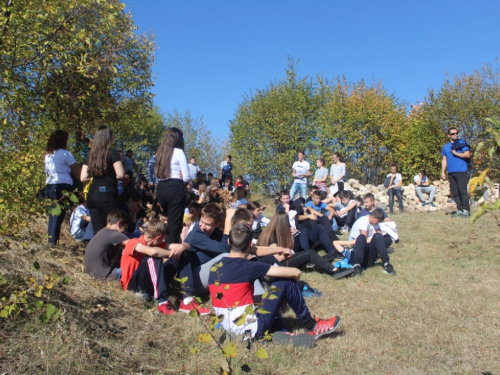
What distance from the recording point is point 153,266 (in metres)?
4.82

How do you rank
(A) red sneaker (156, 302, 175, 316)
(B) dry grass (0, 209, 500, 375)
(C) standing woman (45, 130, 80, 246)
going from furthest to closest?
(C) standing woman (45, 130, 80, 246), (A) red sneaker (156, 302, 175, 316), (B) dry grass (0, 209, 500, 375)

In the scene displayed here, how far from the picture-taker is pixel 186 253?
5262mm

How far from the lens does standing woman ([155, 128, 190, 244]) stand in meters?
5.60

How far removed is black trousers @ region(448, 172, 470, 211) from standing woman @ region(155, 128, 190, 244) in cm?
681

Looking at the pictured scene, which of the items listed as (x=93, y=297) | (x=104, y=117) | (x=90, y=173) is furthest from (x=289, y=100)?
(x=93, y=297)

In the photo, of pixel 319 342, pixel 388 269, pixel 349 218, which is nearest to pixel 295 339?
pixel 319 342

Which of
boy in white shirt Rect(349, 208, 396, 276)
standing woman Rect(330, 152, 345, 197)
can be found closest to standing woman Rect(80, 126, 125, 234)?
boy in white shirt Rect(349, 208, 396, 276)

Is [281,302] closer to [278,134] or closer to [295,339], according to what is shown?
[295,339]

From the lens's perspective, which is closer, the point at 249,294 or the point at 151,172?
the point at 249,294

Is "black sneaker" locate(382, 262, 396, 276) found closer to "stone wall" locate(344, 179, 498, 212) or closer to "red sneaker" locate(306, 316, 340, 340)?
"red sneaker" locate(306, 316, 340, 340)

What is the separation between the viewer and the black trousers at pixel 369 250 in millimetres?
7012

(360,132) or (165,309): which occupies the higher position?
(360,132)

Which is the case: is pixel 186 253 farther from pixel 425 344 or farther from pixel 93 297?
pixel 425 344

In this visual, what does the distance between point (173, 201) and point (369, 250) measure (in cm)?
353
